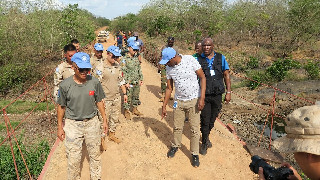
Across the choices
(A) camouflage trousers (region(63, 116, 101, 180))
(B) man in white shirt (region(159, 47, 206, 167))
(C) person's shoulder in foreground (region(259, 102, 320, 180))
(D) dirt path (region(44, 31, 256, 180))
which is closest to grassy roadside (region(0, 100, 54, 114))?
(D) dirt path (region(44, 31, 256, 180))

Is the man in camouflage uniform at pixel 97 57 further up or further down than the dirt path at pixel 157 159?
further up

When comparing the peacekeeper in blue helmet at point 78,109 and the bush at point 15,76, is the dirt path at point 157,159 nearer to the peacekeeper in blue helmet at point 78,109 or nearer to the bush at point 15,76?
the peacekeeper in blue helmet at point 78,109

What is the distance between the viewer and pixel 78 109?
2920 mm

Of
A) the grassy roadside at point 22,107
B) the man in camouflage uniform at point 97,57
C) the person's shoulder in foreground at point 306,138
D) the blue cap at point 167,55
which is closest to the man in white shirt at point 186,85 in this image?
the blue cap at point 167,55

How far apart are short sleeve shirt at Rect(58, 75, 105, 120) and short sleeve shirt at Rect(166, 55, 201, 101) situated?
3.91 ft

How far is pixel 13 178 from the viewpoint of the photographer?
4.69 metres

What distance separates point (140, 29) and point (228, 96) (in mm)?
26158

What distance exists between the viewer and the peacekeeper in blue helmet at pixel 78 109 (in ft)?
9.31

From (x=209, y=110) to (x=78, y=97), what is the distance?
2.15m

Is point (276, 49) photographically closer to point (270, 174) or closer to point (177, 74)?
point (177, 74)

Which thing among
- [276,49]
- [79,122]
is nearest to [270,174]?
[79,122]

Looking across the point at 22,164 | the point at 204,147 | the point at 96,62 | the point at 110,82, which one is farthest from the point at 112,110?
the point at 22,164

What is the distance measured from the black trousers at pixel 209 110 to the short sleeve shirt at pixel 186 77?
1.13ft

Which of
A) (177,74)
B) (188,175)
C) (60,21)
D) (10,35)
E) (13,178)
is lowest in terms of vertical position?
(13,178)
